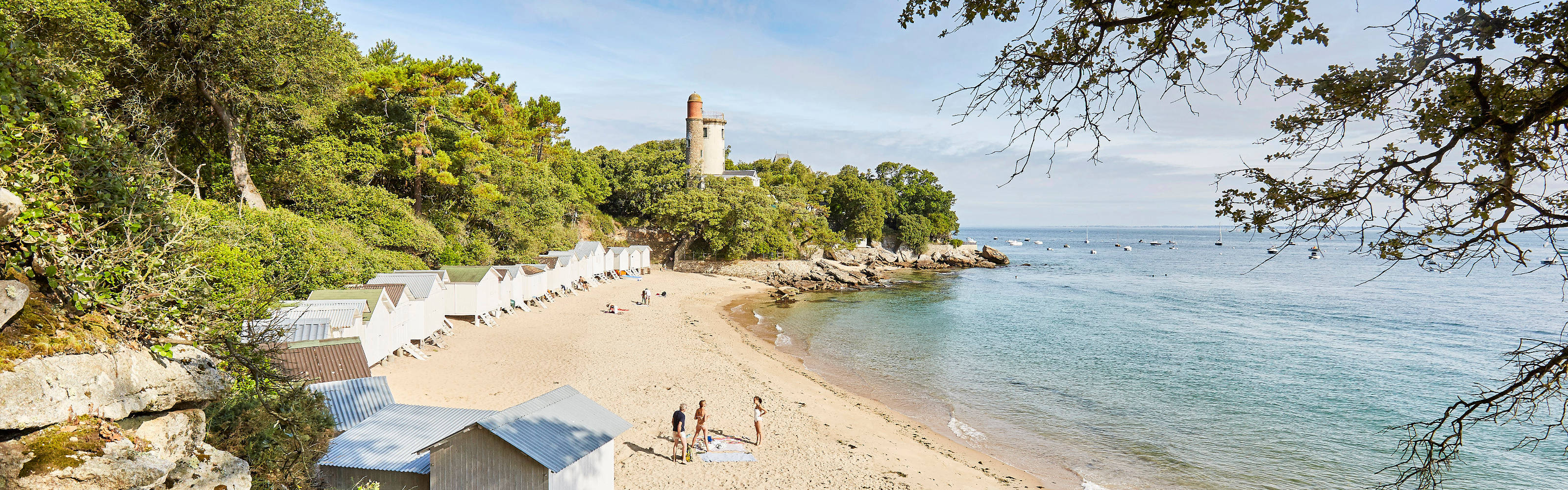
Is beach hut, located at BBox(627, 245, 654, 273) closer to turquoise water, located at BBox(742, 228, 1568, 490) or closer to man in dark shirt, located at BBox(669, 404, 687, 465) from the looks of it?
turquoise water, located at BBox(742, 228, 1568, 490)

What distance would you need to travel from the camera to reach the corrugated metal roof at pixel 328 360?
11.4 meters

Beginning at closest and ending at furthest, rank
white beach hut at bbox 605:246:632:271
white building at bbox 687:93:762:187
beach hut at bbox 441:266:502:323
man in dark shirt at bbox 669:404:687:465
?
man in dark shirt at bbox 669:404:687:465
beach hut at bbox 441:266:502:323
white beach hut at bbox 605:246:632:271
white building at bbox 687:93:762:187

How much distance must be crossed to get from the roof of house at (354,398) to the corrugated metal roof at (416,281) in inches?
307

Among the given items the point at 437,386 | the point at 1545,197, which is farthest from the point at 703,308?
the point at 1545,197

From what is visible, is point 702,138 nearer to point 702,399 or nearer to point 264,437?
point 702,399

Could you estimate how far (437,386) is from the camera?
14984 mm

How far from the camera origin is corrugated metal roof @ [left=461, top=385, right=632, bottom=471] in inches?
318


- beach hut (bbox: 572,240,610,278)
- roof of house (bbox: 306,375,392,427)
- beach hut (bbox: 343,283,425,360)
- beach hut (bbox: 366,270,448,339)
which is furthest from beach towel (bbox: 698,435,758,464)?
beach hut (bbox: 572,240,610,278)

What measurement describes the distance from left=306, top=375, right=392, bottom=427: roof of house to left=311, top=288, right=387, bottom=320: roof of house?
15.2 ft

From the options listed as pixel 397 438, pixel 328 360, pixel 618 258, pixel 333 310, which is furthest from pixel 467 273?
pixel 618 258

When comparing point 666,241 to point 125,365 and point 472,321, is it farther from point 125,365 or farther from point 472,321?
point 125,365

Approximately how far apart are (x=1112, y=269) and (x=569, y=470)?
223 feet

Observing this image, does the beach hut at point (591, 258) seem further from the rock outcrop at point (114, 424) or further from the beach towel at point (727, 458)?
the rock outcrop at point (114, 424)

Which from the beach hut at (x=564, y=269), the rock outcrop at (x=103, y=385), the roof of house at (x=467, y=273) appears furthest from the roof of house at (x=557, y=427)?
the beach hut at (x=564, y=269)
